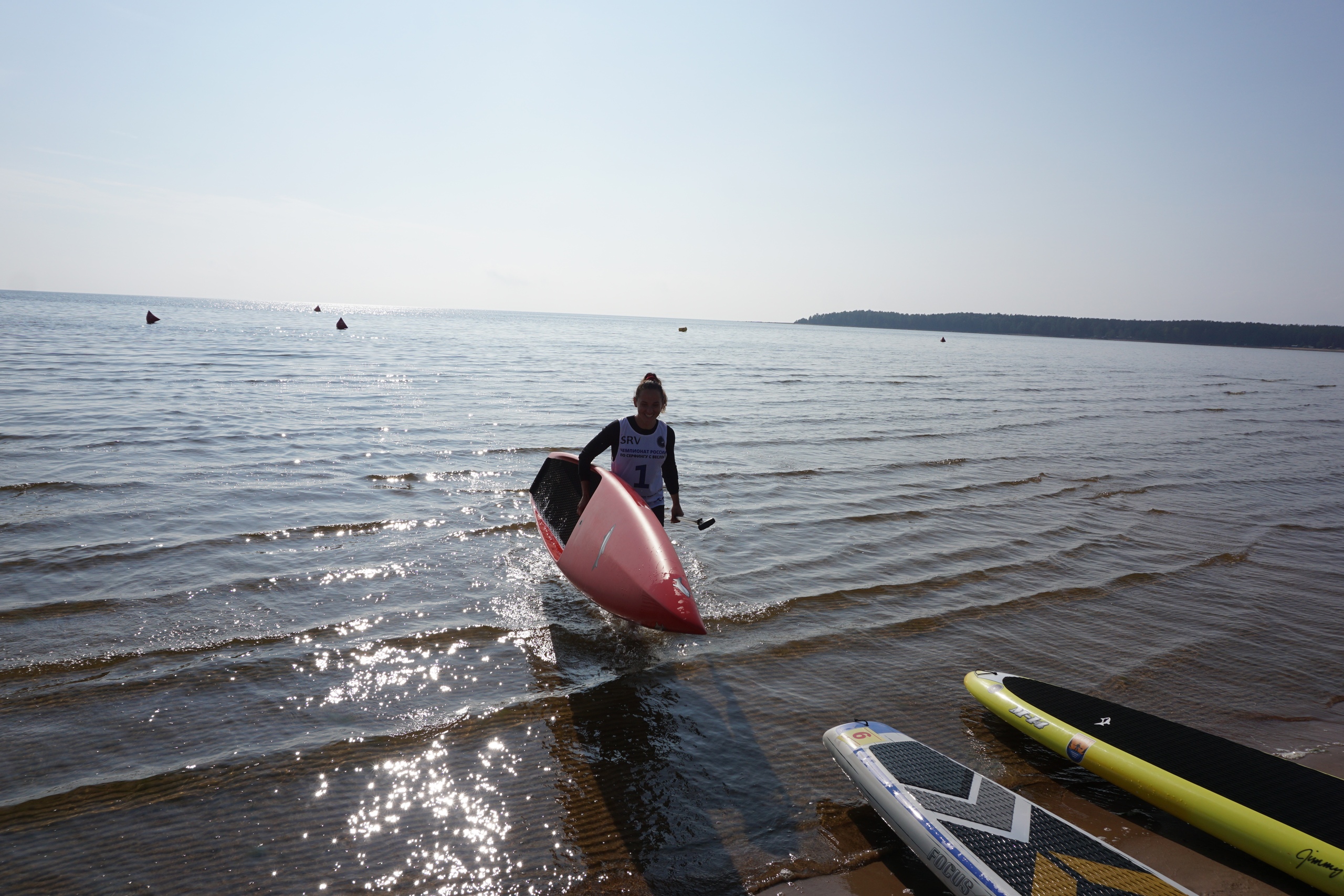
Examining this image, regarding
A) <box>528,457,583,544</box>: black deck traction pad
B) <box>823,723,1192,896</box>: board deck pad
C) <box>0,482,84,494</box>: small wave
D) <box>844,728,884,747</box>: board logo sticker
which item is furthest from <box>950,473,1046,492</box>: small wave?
<box>0,482,84,494</box>: small wave

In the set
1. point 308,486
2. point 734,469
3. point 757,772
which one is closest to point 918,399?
point 734,469

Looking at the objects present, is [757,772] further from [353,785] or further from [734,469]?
[734,469]

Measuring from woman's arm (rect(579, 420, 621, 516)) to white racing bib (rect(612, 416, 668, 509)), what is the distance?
0.21 ft

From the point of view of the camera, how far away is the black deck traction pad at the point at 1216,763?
13.5 ft

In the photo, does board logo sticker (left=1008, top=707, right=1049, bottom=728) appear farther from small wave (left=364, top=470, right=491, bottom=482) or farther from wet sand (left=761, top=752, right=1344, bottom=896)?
small wave (left=364, top=470, right=491, bottom=482)

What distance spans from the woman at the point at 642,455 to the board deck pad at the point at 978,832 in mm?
2916

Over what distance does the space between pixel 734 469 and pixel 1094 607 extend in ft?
23.0

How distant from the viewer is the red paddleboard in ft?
17.0

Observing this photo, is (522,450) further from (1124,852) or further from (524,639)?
(1124,852)

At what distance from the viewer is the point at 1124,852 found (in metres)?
3.98

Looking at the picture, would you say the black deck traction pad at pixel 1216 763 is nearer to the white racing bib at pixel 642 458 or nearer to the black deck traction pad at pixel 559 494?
the white racing bib at pixel 642 458

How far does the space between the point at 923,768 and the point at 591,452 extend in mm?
3938

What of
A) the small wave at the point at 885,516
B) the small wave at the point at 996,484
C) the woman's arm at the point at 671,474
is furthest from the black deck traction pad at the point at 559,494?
the small wave at the point at 996,484

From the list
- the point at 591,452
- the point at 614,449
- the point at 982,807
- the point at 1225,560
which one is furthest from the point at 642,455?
the point at 1225,560
